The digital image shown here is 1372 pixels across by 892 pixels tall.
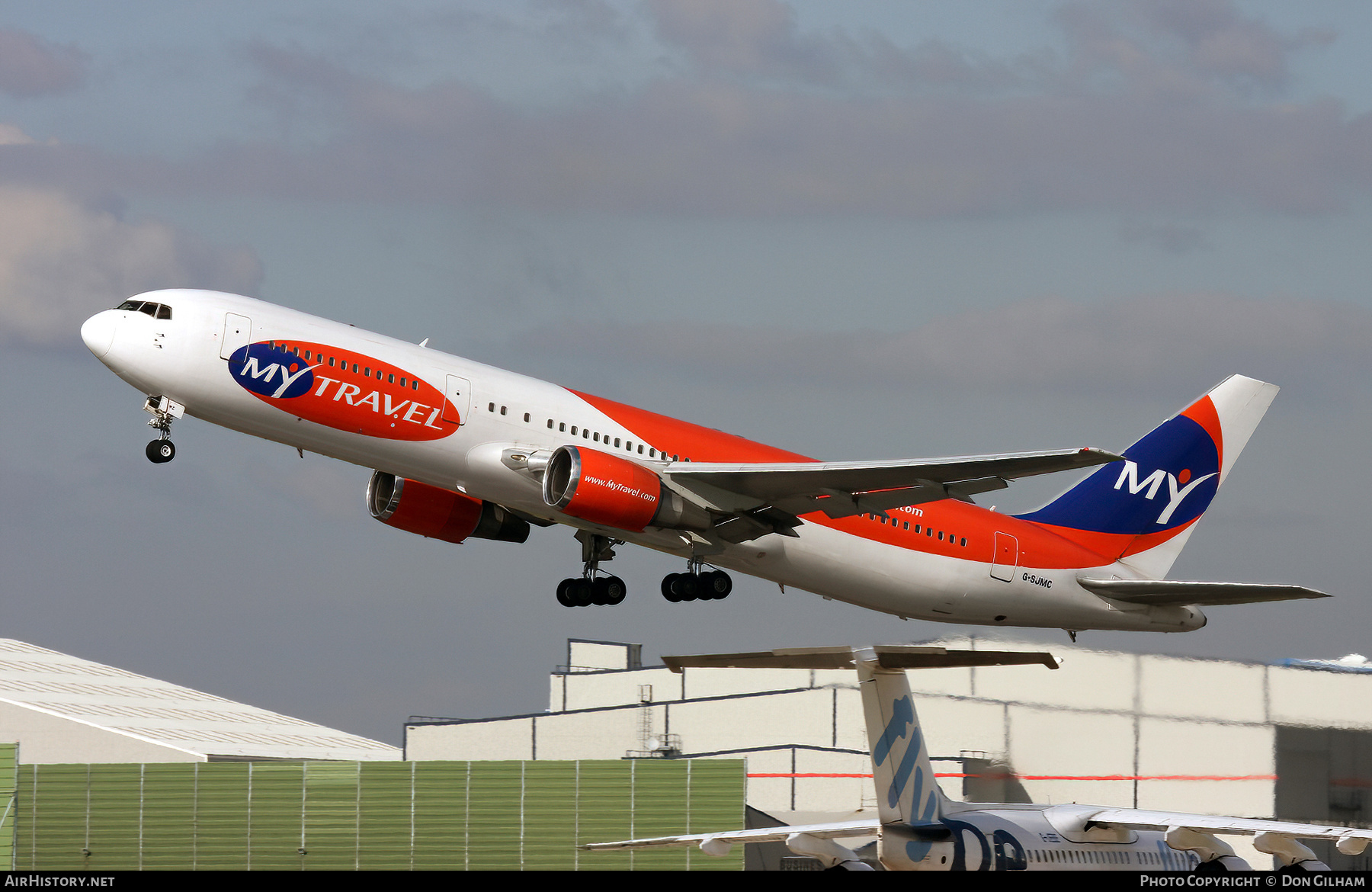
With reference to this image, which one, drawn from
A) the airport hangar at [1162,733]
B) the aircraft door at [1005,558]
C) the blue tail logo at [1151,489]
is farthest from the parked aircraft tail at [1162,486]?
the airport hangar at [1162,733]

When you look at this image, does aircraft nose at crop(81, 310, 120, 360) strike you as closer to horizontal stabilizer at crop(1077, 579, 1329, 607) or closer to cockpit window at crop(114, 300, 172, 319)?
cockpit window at crop(114, 300, 172, 319)

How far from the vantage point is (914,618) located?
39.2 meters

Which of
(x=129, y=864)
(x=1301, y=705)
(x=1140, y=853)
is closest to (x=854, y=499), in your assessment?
(x=1140, y=853)

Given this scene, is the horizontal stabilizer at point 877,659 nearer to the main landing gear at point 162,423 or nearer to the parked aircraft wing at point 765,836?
the parked aircraft wing at point 765,836

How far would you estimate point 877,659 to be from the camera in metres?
33.3

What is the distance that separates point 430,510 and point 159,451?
285 inches

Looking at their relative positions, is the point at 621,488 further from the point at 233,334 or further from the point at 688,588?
the point at 233,334

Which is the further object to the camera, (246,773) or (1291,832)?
(246,773)

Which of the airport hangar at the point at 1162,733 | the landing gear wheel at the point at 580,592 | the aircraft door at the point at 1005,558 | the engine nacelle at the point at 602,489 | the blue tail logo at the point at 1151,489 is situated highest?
the blue tail logo at the point at 1151,489

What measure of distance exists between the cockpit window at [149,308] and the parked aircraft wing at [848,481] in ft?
33.2

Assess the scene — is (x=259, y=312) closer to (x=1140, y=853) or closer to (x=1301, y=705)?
(x=1140, y=853)

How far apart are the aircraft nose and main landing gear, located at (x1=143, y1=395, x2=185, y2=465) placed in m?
1.26

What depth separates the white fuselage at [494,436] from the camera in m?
31.7
